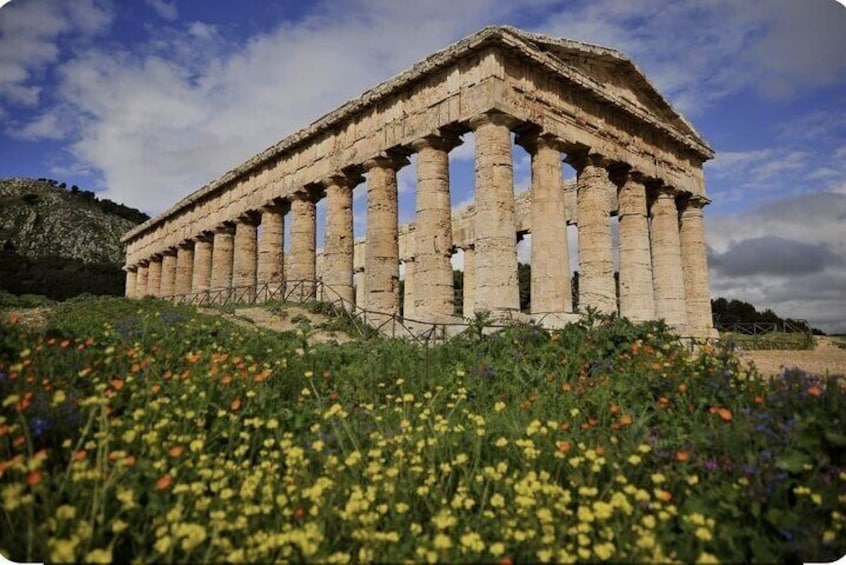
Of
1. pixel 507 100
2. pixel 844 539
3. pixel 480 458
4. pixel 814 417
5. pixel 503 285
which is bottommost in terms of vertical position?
pixel 844 539

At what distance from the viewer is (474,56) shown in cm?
1571

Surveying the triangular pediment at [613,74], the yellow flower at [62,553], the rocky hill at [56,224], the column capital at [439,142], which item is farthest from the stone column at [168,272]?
the rocky hill at [56,224]

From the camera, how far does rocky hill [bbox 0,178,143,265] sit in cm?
8225

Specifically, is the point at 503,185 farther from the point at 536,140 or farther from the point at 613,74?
the point at 613,74

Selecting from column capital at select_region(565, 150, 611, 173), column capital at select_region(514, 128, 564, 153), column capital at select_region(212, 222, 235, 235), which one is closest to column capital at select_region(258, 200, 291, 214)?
column capital at select_region(212, 222, 235, 235)

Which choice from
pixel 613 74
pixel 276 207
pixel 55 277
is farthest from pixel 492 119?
pixel 55 277

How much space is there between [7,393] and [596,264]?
1692 cm

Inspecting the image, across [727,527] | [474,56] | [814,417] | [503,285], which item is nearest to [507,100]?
[474,56]

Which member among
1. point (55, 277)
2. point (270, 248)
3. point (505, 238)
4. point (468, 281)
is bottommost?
point (505, 238)

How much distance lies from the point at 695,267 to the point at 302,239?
705 inches

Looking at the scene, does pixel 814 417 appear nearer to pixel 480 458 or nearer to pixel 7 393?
pixel 480 458

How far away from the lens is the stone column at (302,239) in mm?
23141

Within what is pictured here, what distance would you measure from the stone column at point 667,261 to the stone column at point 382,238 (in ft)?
36.7

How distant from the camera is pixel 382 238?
1875 cm
